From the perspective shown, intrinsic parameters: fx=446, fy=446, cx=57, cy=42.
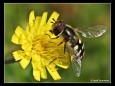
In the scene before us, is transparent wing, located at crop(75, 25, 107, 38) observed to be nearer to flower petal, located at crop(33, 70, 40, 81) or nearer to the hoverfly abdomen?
the hoverfly abdomen

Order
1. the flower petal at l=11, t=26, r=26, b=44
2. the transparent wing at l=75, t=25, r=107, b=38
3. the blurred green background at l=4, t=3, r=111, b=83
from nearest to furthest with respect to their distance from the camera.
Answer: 1. the flower petal at l=11, t=26, r=26, b=44
2. the transparent wing at l=75, t=25, r=107, b=38
3. the blurred green background at l=4, t=3, r=111, b=83

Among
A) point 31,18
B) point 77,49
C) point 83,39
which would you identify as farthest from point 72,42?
point 83,39

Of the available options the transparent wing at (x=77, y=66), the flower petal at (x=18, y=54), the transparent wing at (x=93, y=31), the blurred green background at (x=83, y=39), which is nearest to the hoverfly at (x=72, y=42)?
the transparent wing at (x=77, y=66)

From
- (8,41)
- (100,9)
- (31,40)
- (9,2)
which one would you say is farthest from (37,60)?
(100,9)

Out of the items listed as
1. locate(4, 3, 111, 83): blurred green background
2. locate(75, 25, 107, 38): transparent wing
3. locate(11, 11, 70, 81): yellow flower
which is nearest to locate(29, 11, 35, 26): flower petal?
locate(11, 11, 70, 81): yellow flower

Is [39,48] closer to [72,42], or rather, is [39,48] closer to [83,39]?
[72,42]
